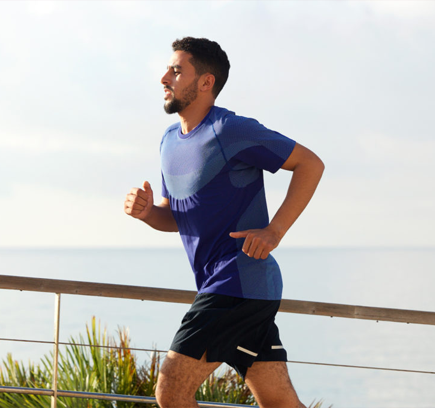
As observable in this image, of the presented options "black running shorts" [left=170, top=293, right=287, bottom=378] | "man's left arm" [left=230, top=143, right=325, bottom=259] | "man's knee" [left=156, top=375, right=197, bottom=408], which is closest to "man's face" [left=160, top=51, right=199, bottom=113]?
"man's left arm" [left=230, top=143, right=325, bottom=259]

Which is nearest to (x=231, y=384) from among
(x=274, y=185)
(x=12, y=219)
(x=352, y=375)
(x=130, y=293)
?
(x=130, y=293)

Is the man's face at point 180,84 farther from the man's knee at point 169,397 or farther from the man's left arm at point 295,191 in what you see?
the man's knee at point 169,397

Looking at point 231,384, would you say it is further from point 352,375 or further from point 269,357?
point 352,375

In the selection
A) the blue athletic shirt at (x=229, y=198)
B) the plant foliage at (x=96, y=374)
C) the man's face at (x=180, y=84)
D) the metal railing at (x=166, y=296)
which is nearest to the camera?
the blue athletic shirt at (x=229, y=198)

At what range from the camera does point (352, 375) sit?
76.6m

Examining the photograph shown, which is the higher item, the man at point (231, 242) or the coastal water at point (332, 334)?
the coastal water at point (332, 334)

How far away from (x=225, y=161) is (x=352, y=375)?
7916 cm

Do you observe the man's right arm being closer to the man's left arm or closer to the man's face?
the man's face

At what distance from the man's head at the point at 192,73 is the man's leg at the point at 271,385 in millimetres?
861

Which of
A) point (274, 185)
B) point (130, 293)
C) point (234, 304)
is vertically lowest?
point (234, 304)

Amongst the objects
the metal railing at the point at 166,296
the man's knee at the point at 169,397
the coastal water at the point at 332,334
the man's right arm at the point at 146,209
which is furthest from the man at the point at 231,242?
the coastal water at the point at 332,334

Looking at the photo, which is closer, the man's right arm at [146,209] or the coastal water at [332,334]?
the man's right arm at [146,209]

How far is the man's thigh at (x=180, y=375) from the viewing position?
1.81 m

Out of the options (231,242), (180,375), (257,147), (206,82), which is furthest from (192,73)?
(180,375)
